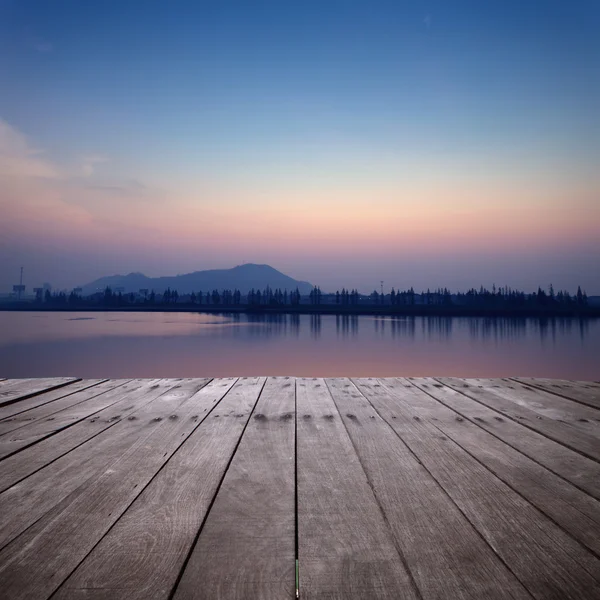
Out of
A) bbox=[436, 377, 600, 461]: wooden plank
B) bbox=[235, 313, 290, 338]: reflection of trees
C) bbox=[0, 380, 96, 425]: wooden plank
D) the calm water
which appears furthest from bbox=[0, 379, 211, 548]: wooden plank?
bbox=[235, 313, 290, 338]: reflection of trees

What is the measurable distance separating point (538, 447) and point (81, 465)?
6.25ft

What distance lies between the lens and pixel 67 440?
1822mm

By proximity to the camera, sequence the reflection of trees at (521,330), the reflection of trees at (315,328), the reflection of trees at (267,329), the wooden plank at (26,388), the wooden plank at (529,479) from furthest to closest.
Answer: the reflection of trees at (315,328) → the reflection of trees at (267,329) → the reflection of trees at (521,330) → the wooden plank at (26,388) → the wooden plank at (529,479)

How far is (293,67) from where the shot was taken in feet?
42.6

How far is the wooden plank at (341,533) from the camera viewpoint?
2.75 feet

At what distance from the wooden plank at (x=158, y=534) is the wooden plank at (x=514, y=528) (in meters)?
0.78

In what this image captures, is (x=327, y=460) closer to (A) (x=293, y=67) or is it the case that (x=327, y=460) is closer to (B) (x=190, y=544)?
(B) (x=190, y=544)

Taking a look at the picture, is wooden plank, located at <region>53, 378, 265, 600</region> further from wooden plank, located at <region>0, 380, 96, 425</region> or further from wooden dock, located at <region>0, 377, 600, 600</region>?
wooden plank, located at <region>0, 380, 96, 425</region>

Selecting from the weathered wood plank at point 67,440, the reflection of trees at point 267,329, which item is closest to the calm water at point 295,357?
the reflection of trees at point 267,329

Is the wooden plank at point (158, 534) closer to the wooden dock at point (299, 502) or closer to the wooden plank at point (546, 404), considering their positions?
the wooden dock at point (299, 502)

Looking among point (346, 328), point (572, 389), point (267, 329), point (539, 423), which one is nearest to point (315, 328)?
point (346, 328)

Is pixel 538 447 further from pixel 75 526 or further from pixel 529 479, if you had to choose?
pixel 75 526

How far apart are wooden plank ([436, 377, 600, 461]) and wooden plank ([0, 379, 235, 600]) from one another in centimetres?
176

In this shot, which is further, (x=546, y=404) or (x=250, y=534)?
(x=546, y=404)
